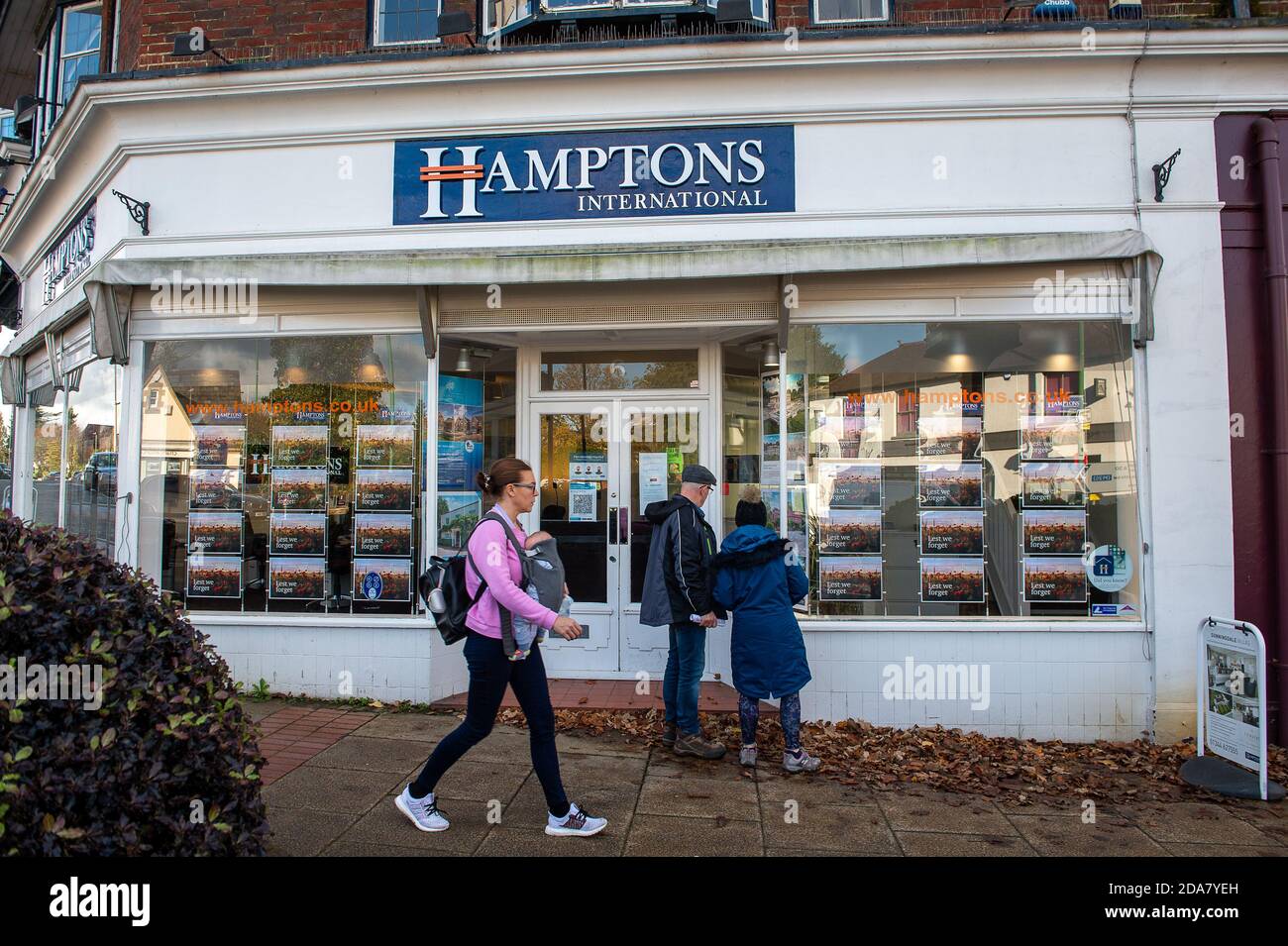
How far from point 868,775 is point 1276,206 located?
17.1ft

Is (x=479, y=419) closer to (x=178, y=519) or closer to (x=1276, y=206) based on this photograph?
(x=178, y=519)

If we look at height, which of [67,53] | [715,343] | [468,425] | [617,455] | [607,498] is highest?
[67,53]

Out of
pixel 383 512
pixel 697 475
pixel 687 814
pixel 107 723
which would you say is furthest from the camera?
pixel 383 512

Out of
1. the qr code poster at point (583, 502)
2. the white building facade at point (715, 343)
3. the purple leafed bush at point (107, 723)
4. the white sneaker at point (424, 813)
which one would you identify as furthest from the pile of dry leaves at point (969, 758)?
the purple leafed bush at point (107, 723)

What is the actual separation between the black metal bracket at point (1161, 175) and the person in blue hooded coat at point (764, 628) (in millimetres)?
4103

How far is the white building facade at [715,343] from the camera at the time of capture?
6.05m

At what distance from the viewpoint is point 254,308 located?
679 cm

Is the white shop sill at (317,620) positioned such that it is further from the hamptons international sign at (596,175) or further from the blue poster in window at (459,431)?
the hamptons international sign at (596,175)

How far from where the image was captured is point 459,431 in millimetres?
6891

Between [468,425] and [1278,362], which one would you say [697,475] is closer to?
[468,425]

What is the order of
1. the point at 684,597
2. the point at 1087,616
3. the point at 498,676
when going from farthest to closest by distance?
the point at 1087,616, the point at 684,597, the point at 498,676

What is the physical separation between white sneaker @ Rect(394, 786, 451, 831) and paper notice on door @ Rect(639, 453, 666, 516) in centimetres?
342

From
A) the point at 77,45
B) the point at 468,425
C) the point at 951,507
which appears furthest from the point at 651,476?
the point at 77,45

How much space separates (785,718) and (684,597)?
101 centimetres
